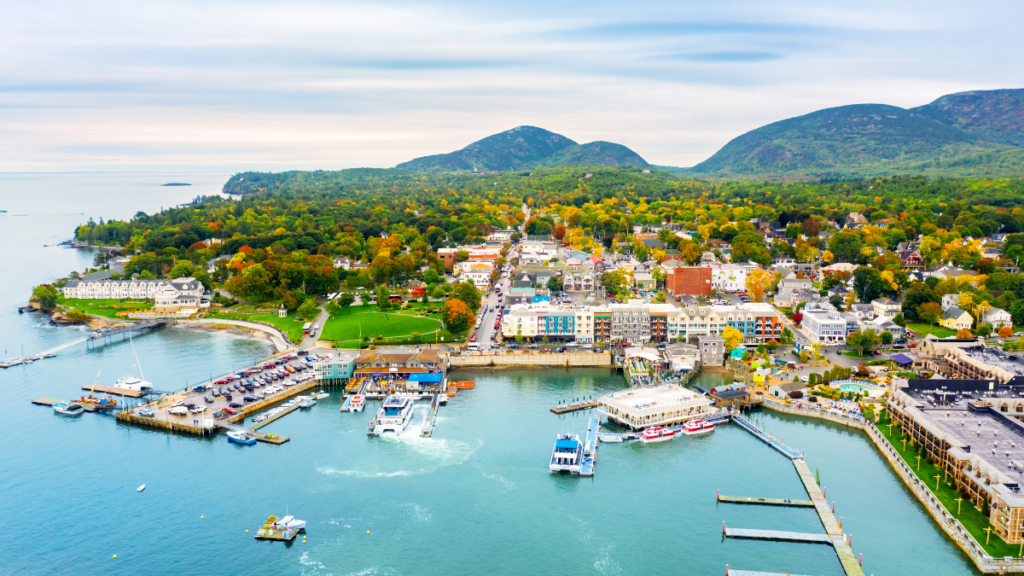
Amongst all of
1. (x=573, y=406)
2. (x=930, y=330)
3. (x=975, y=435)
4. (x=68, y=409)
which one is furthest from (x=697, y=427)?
(x=68, y=409)

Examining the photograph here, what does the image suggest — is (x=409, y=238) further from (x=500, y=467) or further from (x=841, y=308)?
(x=500, y=467)

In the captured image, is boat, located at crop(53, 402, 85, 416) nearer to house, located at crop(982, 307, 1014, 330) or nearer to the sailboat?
the sailboat

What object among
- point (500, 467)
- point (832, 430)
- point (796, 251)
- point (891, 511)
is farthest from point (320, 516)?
point (796, 251)

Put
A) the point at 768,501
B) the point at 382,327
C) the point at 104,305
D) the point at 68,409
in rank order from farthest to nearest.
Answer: the point at 104,305 < the point at 382,327 < the point at 68,409 < the point at 768,501

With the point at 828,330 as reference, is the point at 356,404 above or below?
below

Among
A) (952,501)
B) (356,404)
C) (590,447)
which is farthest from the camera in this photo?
(356,404)

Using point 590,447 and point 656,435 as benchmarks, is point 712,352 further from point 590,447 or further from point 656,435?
point 590,447

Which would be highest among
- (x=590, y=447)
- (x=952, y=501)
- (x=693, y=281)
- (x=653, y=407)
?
(x=693, y=281)
